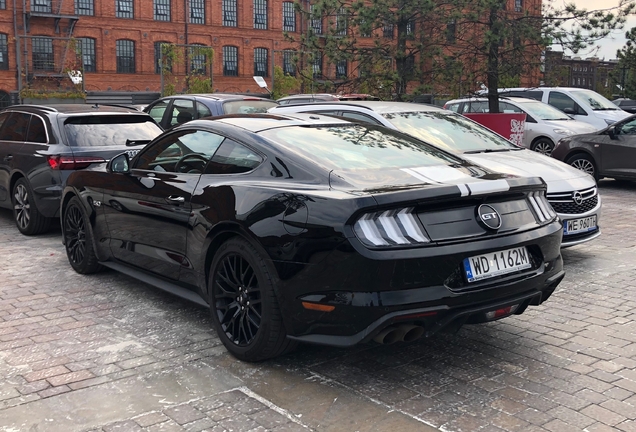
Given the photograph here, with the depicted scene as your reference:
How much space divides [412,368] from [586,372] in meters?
1.05

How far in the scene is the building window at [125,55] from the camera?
49.0 meters

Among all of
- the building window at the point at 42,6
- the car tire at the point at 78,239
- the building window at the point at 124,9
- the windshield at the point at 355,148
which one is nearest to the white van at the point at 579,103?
the car tire at the point at 78,239

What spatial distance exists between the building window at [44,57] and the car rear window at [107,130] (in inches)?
1259

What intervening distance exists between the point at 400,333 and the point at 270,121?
205 cm

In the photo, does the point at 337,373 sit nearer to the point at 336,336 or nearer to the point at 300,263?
the point at 336,336

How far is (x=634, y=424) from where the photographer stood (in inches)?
148

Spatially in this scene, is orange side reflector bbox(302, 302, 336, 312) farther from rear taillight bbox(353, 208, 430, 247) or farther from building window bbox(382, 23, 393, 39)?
building window bbox(382, 23, 393, 39)

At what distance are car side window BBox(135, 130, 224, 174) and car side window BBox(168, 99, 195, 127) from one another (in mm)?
7107

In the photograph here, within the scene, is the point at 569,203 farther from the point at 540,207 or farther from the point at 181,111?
the point at 181,111

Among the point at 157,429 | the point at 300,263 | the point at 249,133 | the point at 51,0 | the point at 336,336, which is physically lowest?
the point at 157,429

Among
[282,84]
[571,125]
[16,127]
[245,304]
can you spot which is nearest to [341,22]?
[571,125]

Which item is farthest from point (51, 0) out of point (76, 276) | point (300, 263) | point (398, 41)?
point (300, 263)

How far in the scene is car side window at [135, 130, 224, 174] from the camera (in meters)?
5.35

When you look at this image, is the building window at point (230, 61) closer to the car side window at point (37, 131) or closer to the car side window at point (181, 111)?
the car side window at point (181, 111)
